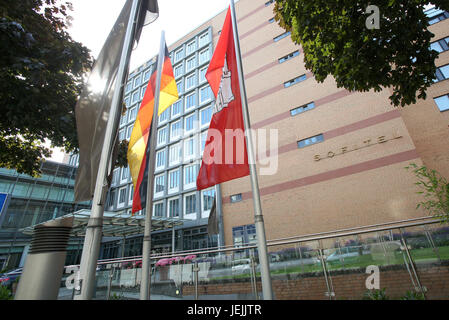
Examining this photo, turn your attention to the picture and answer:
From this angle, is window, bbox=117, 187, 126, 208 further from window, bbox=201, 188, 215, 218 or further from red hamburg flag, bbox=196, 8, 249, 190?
red hamburg flag, bbox=196, 8, 249, 190

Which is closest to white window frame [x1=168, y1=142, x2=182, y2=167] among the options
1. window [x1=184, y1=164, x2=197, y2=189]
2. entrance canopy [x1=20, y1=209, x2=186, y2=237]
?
window [x1=184, y1=164, x2=197, y2=189]

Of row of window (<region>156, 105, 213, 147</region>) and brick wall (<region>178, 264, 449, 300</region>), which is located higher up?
row of window (<region>156, 105, 213, 147</region>)

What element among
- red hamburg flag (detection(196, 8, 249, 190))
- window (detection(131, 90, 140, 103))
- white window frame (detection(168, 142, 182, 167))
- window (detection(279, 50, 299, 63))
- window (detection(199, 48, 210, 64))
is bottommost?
red hamburg flag (detection(196, 8, 249, 190))

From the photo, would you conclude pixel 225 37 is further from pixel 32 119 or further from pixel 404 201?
pixel 404 201

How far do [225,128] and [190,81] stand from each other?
28.3m

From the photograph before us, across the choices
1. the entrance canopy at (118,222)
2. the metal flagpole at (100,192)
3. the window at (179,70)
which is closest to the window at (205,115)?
the window at (179,70)

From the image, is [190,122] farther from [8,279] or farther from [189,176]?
[8,279]

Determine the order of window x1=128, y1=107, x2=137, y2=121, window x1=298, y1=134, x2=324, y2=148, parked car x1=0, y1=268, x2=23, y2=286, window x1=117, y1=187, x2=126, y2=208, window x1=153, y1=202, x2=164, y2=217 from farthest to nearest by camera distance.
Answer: window x1=128, y1=107, x2=137, y2=121 < window x1=117, y1=187, x2=126, y2=208 < window x1=153, y1=202, x2=164, y2=217 < window x1=298, y1=134, x2=324, y2=148 < parked car x1=0, y1=268, x2=23, y2=286

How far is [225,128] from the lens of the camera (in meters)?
4.73

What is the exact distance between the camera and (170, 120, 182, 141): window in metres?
29.0

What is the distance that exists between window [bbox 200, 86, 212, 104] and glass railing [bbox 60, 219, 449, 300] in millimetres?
22916

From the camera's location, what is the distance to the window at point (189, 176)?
25.4m

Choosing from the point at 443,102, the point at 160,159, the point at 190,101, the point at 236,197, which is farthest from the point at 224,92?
the point at 160,159

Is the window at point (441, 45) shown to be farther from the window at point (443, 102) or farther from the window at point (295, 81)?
the window at point (295, 81)
